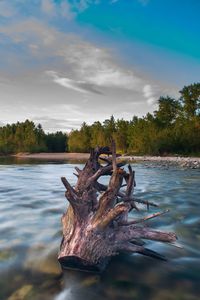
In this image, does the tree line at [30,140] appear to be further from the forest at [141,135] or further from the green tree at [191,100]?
the green tree at [191,100]

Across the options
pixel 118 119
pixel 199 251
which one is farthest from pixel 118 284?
pixel 118 119

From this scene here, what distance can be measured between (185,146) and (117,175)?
256 feet

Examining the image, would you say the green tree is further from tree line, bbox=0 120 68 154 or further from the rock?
the rock

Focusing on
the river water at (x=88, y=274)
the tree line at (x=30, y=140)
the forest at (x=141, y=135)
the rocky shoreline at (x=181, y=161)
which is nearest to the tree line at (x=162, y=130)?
the forest at (x=141, y=135)

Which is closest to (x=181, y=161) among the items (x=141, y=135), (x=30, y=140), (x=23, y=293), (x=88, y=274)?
(x=141, y=135)

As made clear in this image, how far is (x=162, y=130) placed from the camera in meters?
89.9

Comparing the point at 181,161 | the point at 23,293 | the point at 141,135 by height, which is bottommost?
the point at 181,161

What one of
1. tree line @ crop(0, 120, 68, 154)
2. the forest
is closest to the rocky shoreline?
the forest

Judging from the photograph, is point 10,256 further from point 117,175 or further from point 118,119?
point 118,119

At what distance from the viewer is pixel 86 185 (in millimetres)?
5707

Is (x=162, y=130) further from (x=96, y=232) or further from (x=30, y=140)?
(x=96, y=232)

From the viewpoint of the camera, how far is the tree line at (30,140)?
143m

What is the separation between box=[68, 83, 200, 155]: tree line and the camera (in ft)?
264

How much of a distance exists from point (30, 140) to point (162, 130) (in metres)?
76.2
